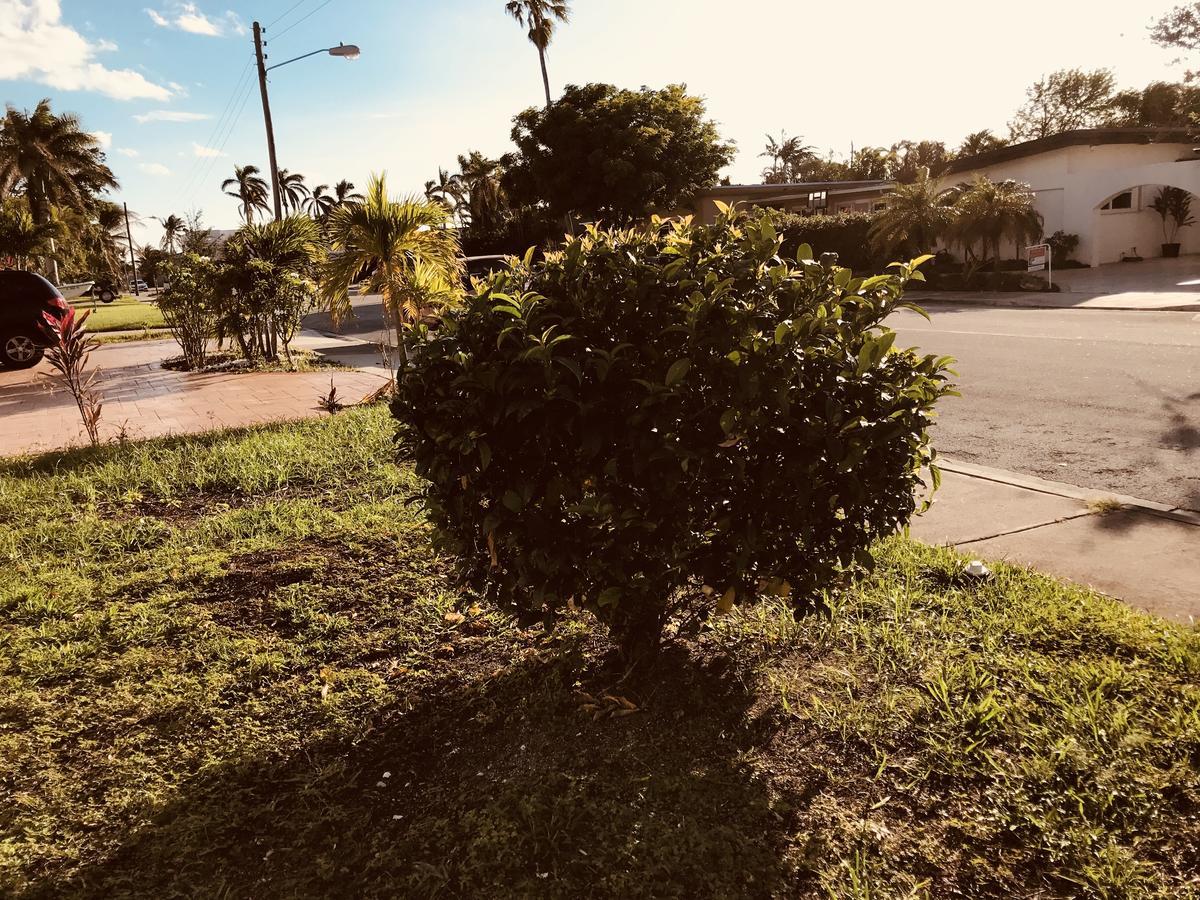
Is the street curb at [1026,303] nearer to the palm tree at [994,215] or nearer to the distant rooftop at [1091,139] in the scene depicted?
the palm tree at [994,215]

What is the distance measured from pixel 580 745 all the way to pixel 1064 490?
4.17m

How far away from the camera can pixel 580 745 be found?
9.21ft

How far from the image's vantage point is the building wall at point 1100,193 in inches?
1109

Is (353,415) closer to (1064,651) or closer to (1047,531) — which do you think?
(1047,531)

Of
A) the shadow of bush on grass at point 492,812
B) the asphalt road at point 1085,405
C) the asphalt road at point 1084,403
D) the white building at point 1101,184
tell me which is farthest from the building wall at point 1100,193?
the shadow of bush on grass at point 492,812

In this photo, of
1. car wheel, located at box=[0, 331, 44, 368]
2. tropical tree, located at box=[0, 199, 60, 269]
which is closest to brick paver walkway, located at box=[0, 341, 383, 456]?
car wheel, located at box=[0, 331, 44, 368]

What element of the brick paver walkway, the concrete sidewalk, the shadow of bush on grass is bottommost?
the shadow of bush on grass

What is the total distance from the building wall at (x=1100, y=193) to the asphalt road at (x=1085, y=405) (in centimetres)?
1593

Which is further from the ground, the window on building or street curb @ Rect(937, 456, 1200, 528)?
the window on building

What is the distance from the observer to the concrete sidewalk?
3.87 meters

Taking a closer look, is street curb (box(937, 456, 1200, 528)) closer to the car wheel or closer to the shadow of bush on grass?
the shadow of bush on grass

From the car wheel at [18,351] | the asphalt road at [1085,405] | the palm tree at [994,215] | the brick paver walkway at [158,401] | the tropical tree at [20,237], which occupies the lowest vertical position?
the asphalt road at [1085,405]

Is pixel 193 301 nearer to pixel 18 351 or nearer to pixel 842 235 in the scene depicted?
pixel 18 351

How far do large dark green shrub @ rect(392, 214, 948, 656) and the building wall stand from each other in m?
29.9
